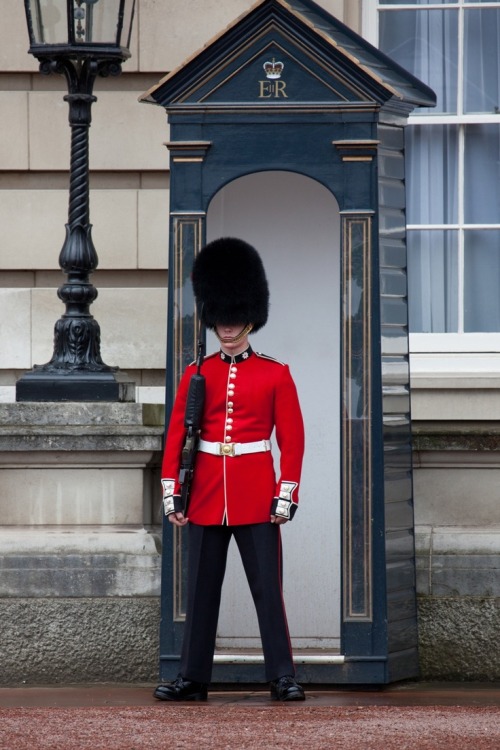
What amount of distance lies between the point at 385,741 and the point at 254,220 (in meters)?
2.43

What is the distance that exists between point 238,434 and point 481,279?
2.00 m

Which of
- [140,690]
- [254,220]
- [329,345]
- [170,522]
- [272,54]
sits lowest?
[140,690]

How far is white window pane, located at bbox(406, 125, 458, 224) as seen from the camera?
24.6 ft

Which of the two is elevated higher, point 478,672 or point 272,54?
point 272,54

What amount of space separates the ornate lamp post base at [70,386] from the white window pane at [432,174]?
1.65 meters

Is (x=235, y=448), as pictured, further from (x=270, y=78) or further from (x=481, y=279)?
(x=481, y=279)

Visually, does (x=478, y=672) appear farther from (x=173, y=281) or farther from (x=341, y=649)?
(x=173, y=281)

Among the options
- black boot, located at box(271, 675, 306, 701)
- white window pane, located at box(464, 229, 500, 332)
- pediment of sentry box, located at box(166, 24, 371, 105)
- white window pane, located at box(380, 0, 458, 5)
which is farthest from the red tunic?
white window pane, located at box(380, 0, 458, 5)

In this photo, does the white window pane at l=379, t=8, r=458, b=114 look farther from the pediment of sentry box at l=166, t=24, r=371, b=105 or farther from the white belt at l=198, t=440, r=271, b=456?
the white belt at l=198, t=440, r=271, b=456

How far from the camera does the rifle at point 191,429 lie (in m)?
5.82

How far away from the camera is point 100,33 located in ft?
21.5

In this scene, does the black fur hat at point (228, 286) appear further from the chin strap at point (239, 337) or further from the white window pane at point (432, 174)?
the white window pane at point (432, 174)

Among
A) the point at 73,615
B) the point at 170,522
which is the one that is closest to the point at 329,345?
the point at 170,522

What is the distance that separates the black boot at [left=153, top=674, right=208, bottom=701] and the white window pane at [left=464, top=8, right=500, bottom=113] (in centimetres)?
297
